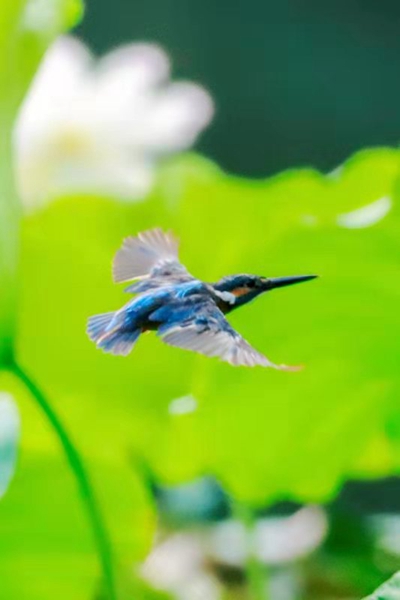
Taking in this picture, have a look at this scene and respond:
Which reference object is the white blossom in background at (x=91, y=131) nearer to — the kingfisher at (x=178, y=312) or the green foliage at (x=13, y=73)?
the green foliage at (x=13, y=73)

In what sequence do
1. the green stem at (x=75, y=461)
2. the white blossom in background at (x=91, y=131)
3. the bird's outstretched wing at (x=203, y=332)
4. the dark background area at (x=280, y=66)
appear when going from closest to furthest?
the bird's outstretched wing at (x=203, y=332) < the green stem at (x=75, y=461) < the white blossom in background at (x=91, y=131) < the dark background area at (x=280, y=66)

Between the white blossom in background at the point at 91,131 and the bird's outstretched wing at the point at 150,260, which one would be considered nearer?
the bird's outstretched wing at the point at 150,260

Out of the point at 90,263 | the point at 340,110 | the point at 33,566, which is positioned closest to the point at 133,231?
the point at 90,263

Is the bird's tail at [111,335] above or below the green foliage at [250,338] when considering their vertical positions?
above

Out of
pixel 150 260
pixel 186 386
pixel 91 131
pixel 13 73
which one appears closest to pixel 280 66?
pixel 91 131

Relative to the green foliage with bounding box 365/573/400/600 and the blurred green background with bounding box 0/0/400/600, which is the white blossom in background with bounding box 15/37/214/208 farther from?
the green foliage with bounding box 365/573/400/600

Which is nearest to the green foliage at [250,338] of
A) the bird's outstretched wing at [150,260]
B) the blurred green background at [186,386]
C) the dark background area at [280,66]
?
the blurred green background at [186,386]

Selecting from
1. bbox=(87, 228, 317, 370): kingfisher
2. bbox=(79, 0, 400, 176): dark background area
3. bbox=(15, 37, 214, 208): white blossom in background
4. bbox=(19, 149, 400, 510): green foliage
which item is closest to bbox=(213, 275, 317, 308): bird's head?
bbox=(87, 228, 317, 370): kingfisher
